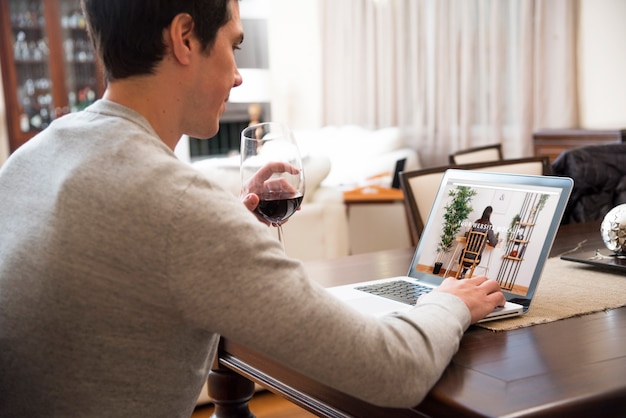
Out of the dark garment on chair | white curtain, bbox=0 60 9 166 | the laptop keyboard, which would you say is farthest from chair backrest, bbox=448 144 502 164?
white curtain, bbox=0 60 9 166

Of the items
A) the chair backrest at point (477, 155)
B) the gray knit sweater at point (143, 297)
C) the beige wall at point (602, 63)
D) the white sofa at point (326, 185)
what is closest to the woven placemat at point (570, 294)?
the gray knit sweater at point (143, 297)

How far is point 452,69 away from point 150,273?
5246 mm

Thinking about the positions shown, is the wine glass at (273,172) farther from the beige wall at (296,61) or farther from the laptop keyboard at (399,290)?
the beige wall at (296,61)

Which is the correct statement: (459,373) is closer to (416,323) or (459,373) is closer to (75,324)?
(416,323)

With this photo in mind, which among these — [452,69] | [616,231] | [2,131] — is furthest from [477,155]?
[2,131]

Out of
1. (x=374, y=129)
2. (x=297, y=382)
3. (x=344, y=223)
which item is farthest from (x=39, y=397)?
(x=374, y=129)

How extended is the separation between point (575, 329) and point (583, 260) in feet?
1.50

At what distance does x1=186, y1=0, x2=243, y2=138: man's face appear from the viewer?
1.06 meters

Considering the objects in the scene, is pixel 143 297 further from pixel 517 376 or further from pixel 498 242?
pixel 498 242

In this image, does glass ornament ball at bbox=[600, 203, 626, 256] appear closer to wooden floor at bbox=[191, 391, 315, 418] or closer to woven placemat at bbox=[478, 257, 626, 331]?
woven placemat at bbox=[478, 257, 626, 331]

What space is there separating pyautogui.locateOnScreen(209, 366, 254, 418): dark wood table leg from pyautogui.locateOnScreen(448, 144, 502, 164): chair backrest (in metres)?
1.88

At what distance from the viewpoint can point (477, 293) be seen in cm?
117

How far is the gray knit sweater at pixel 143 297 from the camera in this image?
89cm

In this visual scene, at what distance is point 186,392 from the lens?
3.42 feet
